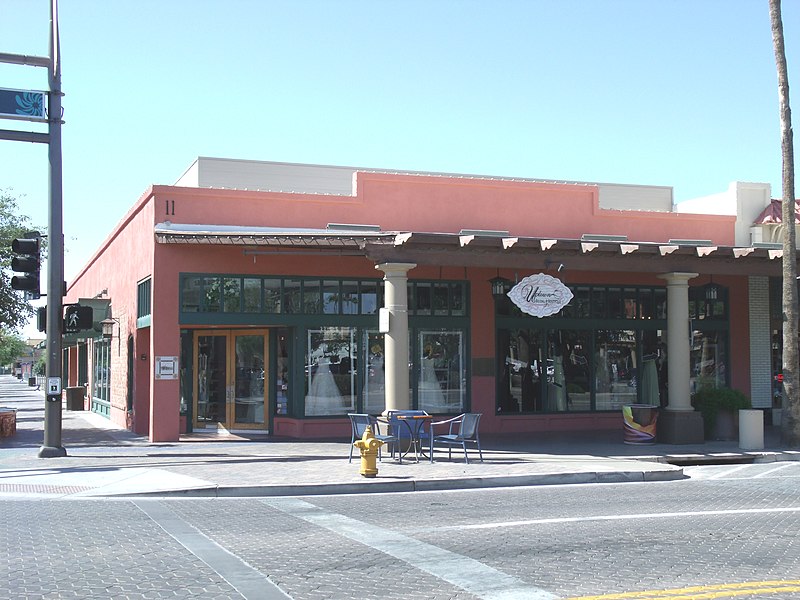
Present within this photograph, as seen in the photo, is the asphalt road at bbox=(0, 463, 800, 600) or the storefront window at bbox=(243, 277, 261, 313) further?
the storefront window at bbox=(243, 277, 261, 313)

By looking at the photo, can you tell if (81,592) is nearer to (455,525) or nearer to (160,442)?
(455,525)

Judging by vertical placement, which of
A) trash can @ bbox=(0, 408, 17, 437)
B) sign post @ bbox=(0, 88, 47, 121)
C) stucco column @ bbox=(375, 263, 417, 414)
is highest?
sign post @ bbox=(0, 88, 47, 121)

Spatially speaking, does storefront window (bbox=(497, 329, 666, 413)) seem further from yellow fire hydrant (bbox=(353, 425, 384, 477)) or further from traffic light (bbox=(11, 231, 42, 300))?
traffic light (bbox=(11, 231, 42, 300))

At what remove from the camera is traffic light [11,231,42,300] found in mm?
16109

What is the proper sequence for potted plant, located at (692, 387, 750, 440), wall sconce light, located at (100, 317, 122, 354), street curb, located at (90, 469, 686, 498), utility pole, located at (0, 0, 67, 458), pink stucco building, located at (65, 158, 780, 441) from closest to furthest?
street curb, located at (90, 469, 686, 498) → utility pole, located at (0, 0, 67, 458) → pink stucco building, located at (65, 158, 780, 441) → potted plant, located at (692, 387, 750, 440) → wall sconce light, located at (100, 317, 122, 354)

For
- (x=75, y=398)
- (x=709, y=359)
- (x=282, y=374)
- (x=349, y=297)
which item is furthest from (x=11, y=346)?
(x=709, y=359)

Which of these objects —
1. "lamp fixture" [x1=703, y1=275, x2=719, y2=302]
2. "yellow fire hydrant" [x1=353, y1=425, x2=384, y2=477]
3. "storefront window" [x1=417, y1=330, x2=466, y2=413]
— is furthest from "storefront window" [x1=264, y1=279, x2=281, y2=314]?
"lamp fixture" [x1=703, y1=275, x2=719, y2=302]

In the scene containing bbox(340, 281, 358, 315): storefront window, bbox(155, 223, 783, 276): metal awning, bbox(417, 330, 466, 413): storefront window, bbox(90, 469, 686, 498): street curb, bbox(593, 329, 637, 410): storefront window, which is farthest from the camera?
bbox(593, 329, 637, 410): storefront window

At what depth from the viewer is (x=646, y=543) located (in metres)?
9.10

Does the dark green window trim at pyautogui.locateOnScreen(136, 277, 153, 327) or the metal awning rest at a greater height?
the metal awning

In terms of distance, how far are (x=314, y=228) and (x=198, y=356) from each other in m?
4.23

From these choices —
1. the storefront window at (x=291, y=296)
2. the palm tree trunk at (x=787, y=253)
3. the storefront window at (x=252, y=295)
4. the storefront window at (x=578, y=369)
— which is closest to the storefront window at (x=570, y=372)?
the storefront window at (x=578, y=369)

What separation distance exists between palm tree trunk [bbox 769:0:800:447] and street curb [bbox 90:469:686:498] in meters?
4.94

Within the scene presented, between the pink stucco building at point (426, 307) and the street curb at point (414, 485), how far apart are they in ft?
10.4
